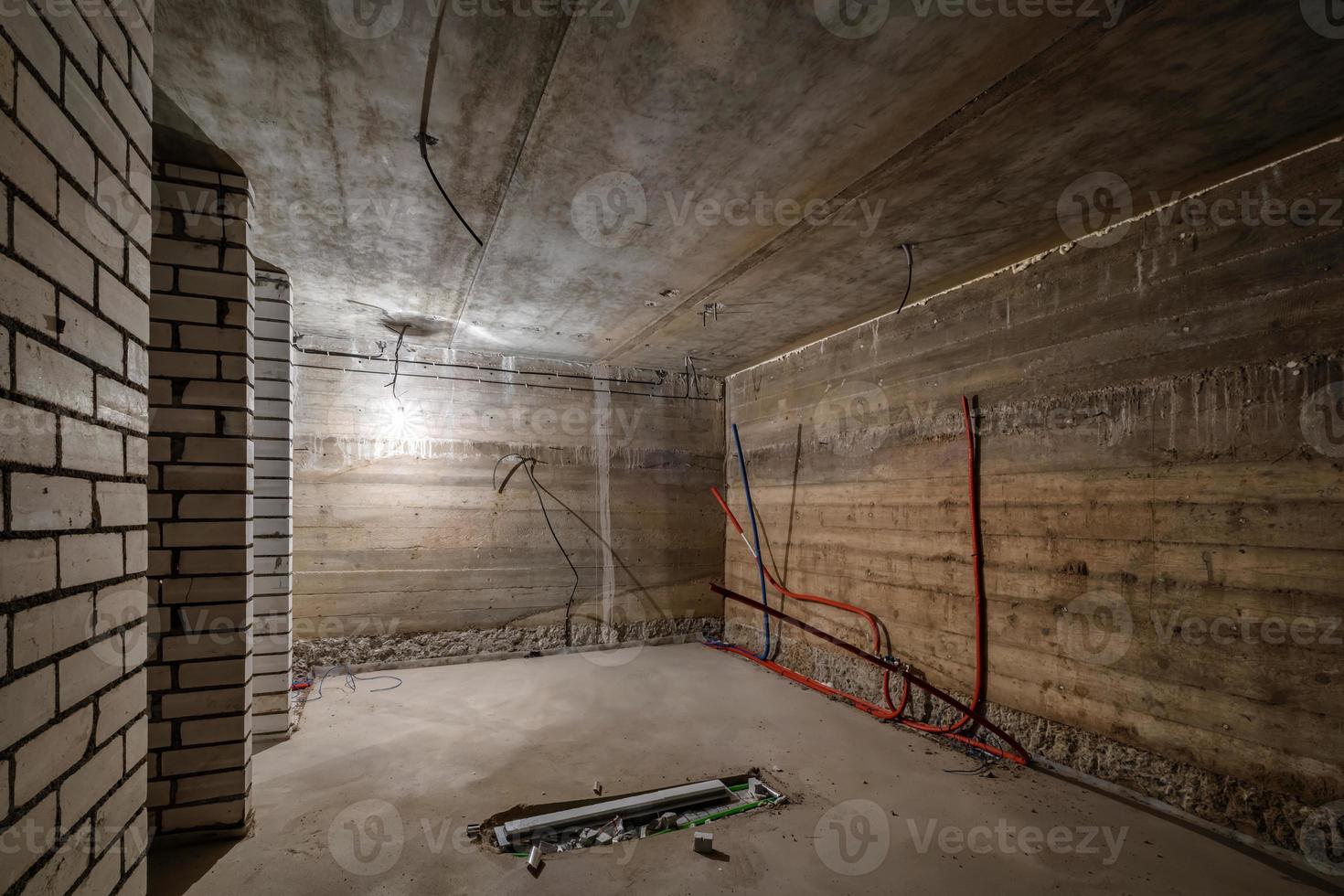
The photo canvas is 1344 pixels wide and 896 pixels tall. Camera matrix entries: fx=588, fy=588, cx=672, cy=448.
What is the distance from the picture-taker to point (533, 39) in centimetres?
155

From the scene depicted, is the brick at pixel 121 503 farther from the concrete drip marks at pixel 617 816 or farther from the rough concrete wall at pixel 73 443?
the concrete drip marks at pixel 617 816

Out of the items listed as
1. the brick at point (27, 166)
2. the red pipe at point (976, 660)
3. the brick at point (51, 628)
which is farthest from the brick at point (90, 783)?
the red pipe at point (976, 660)

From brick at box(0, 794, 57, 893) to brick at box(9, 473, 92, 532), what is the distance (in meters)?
0.40

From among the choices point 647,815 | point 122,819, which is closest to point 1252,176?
point 647,815

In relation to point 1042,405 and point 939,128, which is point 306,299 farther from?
point 1042,405

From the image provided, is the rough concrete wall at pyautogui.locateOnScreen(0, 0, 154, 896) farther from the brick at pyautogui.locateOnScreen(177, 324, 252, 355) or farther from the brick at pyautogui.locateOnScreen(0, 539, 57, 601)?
the brick at pyautogui.locateOnScreen(177, 324, 252, 355)

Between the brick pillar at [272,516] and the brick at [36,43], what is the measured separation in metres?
2.31

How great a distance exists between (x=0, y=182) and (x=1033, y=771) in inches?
145

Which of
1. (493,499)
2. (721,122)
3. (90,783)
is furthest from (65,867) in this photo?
(493,499)

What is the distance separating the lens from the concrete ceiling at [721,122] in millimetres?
1502

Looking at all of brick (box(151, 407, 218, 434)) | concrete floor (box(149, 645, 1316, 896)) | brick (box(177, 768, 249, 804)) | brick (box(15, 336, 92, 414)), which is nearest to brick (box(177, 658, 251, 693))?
brick (box(177, 768, 249, 804))

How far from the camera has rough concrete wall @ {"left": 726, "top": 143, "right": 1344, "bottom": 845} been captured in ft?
6.61

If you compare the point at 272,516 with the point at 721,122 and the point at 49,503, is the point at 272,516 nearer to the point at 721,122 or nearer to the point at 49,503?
the point at 49,503

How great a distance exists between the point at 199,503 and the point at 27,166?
155 centimetres
